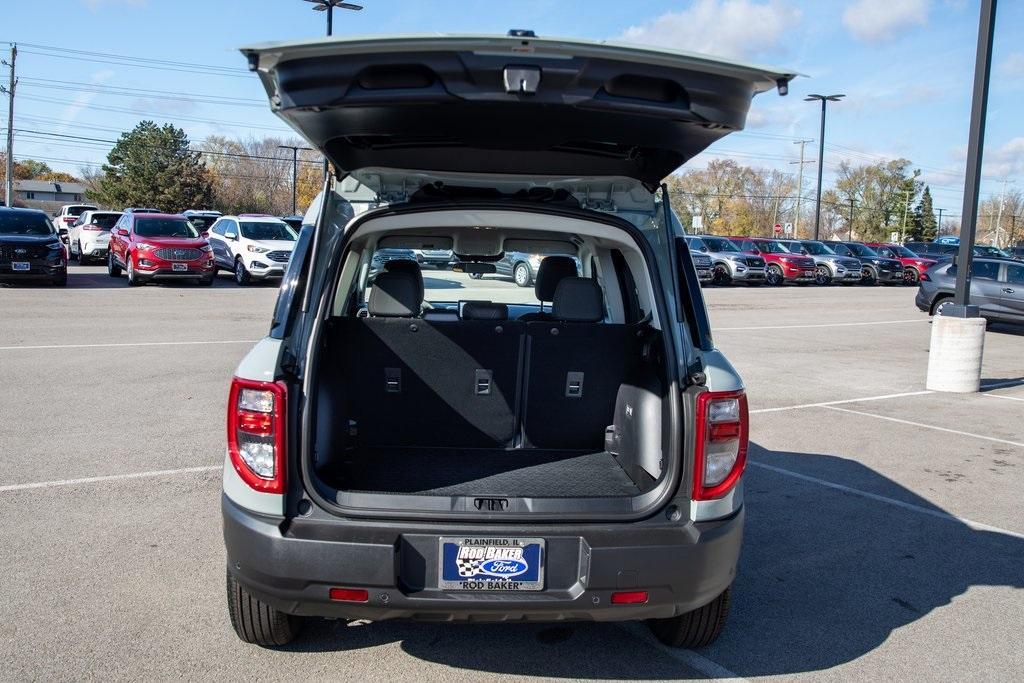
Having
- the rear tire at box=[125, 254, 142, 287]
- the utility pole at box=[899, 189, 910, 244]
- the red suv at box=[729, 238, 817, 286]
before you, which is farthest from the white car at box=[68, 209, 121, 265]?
the utility pole at box=[899, 189, 910, 244]

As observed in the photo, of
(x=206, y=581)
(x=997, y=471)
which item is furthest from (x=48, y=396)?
(x=997, y=471)

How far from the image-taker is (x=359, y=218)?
3557 mm

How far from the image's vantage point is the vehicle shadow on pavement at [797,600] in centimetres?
353

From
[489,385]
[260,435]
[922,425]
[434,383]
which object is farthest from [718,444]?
[922,425]

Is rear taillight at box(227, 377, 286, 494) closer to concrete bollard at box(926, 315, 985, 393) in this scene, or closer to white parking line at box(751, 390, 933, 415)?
white parking line at box(751, 390, 933, 415)

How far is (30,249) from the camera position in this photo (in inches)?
772

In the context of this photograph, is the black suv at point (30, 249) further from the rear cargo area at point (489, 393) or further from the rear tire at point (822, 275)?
the rear tire at point (822, 275)

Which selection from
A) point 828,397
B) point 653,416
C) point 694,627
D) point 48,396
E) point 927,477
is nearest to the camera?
point 694,627

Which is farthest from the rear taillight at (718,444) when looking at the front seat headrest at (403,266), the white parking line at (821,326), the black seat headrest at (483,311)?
the white parking line at (821,326)

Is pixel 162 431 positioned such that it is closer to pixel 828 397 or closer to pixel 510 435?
pixel 510 435

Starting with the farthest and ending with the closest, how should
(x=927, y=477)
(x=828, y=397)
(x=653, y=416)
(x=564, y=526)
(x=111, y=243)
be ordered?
(x=111, y=243) < (x=828, y=397) < (x=927, y=477) < (x=653, y=416) < (x=564, y=526)

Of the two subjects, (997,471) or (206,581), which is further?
(997,471)

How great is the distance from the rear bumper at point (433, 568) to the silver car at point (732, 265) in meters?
29.7

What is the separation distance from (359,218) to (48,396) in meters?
6.13
